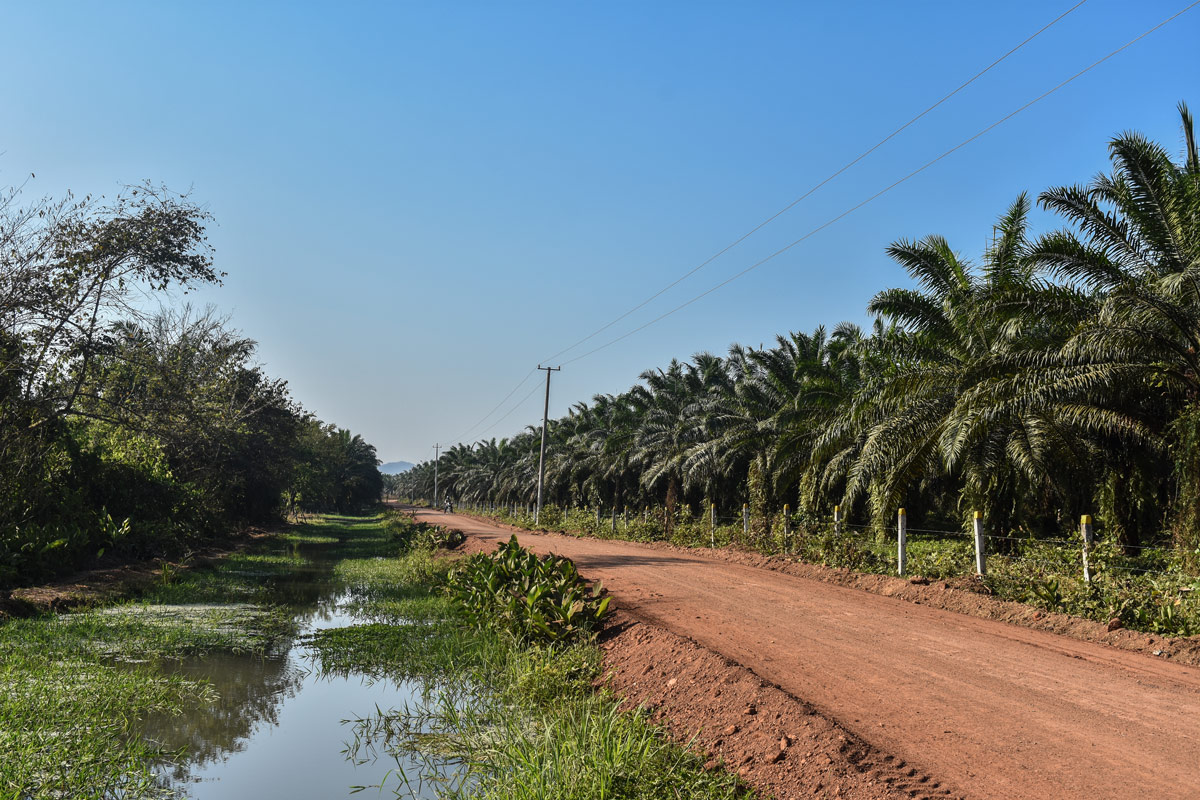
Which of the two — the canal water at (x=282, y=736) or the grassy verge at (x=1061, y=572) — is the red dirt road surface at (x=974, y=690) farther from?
the canal water at (x=282, y=736)

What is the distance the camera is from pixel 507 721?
8.05 m

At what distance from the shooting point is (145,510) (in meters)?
25.0

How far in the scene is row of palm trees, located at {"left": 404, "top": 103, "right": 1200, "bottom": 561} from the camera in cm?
1274

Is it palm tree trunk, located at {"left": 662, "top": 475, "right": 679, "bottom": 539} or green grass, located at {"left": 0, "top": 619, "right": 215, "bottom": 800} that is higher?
palm tree trunk, located at {"left": 662, "top": 475, "right": 679, "bottom": 539}

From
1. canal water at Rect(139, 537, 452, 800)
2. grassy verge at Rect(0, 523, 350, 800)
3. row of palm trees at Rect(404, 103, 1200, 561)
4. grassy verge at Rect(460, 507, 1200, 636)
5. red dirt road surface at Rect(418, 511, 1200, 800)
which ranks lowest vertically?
canal water at Rect(139, 537, 452, 800)

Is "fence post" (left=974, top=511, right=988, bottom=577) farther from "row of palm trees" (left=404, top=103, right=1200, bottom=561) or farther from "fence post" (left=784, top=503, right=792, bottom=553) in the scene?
"fence post" (left=784, top=503, right=792, bottom=553)

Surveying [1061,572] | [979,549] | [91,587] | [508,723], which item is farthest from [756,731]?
[91,587]

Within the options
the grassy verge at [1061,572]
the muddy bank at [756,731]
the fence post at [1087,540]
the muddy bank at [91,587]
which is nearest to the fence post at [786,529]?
the grassy verge at [1061,572]

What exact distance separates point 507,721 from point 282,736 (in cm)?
261

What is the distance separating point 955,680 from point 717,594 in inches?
264

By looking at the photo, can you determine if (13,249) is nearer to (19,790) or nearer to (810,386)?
(19,790)

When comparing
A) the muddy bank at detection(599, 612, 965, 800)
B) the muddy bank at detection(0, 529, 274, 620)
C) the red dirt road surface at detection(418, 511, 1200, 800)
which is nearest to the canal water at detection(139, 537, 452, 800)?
the muddy bank at detection(599, 612, 965, 800)

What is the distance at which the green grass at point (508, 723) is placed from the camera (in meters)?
5.84

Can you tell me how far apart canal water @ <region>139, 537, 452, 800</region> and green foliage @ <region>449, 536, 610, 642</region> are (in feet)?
6.46
